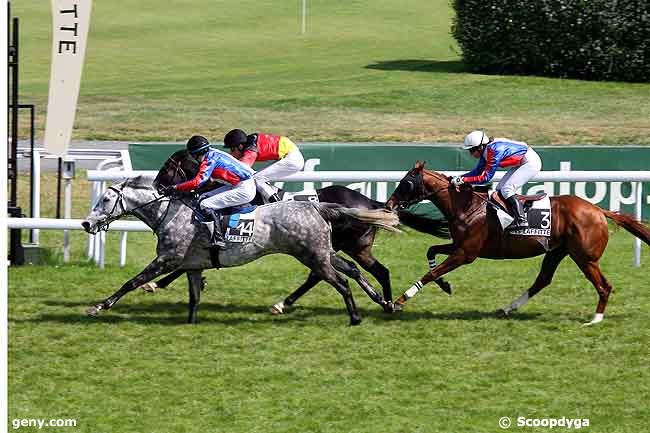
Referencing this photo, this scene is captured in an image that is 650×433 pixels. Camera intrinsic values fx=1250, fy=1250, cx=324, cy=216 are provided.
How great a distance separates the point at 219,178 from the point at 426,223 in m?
1.90

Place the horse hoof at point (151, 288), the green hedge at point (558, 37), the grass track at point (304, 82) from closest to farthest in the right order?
the horse hoof at point (151, 288)
the grass track at point (304, 82)
the green hedge at point (558, 37)

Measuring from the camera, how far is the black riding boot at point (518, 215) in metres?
10.1

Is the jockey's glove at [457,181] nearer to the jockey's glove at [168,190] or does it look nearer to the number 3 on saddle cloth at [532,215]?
the number 3 on saddle cloth at [532,215]

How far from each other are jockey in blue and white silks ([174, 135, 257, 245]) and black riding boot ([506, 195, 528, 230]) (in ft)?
6.90

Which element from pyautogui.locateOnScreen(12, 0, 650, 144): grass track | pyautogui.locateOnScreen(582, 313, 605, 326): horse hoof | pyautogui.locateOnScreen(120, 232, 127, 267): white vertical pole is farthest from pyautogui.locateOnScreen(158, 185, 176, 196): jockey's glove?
pyautogui.locateOnScreen(12, 0, 650, 144): grass track

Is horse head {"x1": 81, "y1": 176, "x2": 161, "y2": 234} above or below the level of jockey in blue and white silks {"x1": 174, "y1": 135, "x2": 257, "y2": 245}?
below

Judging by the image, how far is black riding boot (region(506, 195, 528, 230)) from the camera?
396 inches

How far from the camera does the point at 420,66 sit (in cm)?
3131

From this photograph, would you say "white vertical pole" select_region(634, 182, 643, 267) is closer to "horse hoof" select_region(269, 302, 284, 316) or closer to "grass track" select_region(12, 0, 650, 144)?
"horse hoof" select_region(269, 302, 284, 316)

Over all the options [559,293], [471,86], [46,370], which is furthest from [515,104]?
[46,370]
